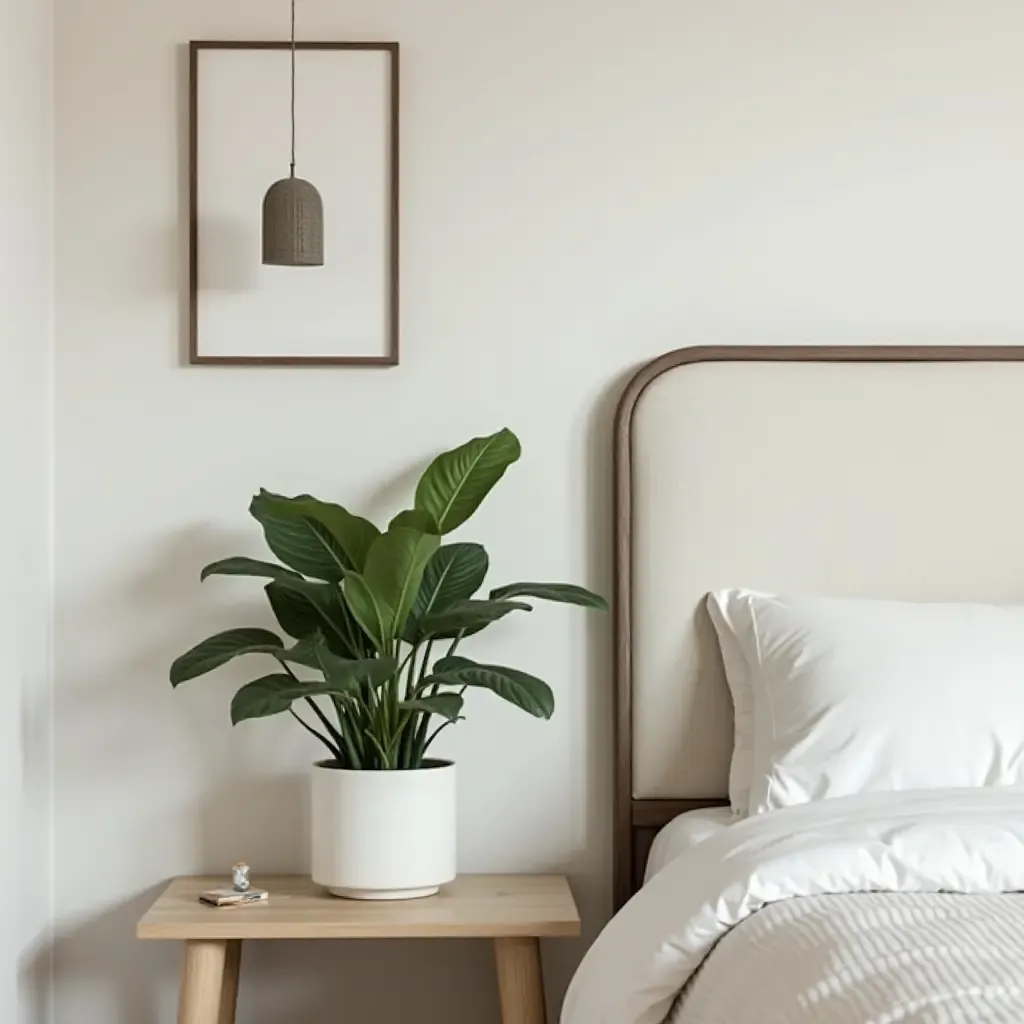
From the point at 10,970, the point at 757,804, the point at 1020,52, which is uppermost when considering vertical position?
the point at 1020,52

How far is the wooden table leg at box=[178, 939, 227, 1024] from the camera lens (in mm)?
2211

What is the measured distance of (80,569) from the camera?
2582 mm

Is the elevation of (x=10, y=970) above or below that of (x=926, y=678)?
below

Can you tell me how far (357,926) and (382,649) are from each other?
0.41m

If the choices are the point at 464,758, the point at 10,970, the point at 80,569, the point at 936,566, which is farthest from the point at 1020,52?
the point at 10,970

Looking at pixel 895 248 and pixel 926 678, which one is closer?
pixel 926 678

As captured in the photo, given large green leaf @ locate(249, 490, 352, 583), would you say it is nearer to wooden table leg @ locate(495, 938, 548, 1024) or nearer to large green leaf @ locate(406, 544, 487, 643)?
large green leaf @ locate(406, 544, 487, 643)

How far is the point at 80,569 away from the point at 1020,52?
1.86m

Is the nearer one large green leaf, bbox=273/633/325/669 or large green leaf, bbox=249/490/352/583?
large green leaf, bbox=273/633/325/669

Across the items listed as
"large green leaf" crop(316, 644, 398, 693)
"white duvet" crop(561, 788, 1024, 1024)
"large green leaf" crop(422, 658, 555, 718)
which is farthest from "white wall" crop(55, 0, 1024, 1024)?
"white duvet" crop(561, 788, 1024, 1024)

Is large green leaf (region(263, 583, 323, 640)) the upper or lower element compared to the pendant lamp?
lower

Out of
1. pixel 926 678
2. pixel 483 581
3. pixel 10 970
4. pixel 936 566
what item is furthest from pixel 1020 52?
pixel 10 970

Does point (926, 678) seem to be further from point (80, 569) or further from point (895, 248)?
point (80, 569)

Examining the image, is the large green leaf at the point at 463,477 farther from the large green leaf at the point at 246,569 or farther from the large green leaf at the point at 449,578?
the large green leaf at the point at 246,569
